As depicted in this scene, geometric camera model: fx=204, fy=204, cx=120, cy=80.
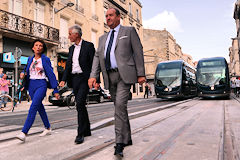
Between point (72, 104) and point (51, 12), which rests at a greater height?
point (51, 12)

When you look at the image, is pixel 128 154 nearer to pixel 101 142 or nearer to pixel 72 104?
pixel 101 142

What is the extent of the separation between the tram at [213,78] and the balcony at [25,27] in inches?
465

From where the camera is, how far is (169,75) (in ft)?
47.3

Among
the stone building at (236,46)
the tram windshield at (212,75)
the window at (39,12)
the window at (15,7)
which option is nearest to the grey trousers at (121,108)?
the tram windshield at (212,75)

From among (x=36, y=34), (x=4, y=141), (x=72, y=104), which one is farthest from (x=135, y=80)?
(x=36, y=34)

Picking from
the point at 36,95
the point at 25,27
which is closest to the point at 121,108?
the point at 36,95

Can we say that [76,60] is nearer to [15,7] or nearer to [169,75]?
[169,75]

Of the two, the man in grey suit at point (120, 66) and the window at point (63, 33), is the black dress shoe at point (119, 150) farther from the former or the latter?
the window at point (63, 33)

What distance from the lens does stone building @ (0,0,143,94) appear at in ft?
45.3

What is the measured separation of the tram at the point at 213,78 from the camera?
13502 millimetres

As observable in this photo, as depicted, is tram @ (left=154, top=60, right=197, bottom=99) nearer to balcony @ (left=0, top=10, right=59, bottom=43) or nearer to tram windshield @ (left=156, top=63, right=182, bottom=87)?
tram windshield @ (left=156, top=63, right=182, bottom=87)

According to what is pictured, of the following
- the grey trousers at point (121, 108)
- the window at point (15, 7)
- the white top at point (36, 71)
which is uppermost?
the window at point (15, 7)

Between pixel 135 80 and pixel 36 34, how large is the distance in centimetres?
1501

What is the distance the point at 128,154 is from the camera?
2350mm
